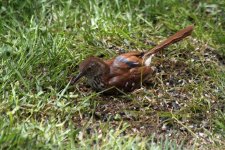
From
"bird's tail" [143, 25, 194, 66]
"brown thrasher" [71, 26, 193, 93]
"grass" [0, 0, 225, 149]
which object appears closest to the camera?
"grass" [0, 0, 225, 149]

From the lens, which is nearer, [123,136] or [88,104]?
[123,136]

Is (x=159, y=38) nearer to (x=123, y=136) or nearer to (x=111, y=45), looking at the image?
(x=111, y=45)

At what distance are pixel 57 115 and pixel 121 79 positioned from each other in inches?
26.8

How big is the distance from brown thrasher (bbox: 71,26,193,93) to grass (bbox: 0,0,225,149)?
9 cm

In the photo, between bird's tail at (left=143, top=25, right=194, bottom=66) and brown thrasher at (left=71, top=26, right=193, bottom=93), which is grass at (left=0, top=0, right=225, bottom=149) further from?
bird's tail at (left=143, top=25, right=194, bottom=66)

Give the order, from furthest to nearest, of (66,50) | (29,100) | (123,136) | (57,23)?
1. (57,23)
2. (66,50)
3. (29,100)
4. (123,136)

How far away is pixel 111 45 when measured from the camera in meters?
7.08

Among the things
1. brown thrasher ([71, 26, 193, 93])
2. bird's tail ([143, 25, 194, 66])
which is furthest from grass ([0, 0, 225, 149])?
bird's tail ([143, 25, 194, 66])

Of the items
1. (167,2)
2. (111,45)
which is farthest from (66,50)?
(167,2)

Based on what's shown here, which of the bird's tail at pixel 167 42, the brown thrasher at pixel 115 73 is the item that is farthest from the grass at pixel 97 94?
the bird's tail at pixel 167 42

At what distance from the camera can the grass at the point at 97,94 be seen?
5602 millimetres

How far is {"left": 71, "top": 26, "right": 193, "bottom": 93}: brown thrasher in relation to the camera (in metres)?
6.22

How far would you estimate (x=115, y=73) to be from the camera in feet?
20.5

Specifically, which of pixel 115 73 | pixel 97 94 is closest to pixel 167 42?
pixel 115 73
